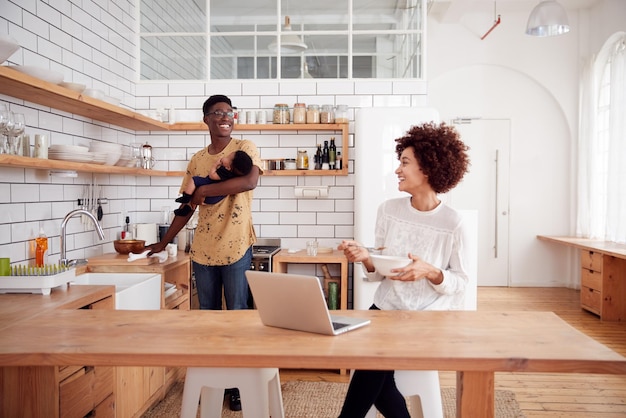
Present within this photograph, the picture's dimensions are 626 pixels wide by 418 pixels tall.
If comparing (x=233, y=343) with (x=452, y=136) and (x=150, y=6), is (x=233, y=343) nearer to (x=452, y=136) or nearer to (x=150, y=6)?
(x=452, y=136)

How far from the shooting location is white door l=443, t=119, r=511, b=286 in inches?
294

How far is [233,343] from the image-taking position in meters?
1.62

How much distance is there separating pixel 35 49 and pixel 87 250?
1.36 meters

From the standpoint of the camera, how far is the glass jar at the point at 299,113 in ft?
15.2

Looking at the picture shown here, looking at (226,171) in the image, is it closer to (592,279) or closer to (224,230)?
(224,230)

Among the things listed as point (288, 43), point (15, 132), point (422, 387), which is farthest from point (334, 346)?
point (288, 43)

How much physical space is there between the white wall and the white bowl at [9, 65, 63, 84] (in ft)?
0.97

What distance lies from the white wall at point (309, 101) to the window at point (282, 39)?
0.14 m

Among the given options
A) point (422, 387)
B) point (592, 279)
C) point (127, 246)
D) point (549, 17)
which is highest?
point (549, 17)

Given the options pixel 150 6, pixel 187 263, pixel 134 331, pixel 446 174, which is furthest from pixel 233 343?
pixel 150 6

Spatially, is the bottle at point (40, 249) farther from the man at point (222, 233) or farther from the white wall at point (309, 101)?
the man at point (222, 233)

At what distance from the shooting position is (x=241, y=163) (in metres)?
2.88

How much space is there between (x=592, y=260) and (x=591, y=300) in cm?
42

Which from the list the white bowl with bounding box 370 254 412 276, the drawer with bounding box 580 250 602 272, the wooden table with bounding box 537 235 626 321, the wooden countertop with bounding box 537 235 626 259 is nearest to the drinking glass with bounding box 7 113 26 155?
the white bowl with bounding box 370 254 412 276
